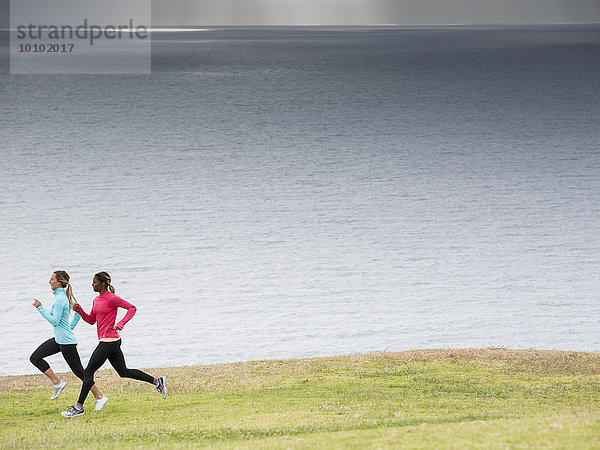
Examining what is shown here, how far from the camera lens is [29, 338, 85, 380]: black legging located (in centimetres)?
1491

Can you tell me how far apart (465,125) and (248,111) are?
21.2m

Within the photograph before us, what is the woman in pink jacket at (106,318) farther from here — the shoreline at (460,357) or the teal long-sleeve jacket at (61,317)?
the shoreline at (460,357)

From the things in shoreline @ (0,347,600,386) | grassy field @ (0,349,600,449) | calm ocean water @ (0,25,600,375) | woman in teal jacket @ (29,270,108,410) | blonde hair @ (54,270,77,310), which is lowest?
calm ocean water @ (0,25,600,375)

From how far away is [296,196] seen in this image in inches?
2282

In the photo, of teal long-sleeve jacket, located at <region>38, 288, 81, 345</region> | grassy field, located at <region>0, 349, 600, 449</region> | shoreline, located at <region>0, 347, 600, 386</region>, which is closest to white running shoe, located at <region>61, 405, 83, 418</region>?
grassy field, located at <region>0, 349, 600, 449</region>

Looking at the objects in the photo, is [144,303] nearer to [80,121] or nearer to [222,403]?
[222,403]

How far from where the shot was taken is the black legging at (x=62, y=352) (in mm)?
14914

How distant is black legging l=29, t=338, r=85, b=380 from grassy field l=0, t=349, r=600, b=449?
1.01 m

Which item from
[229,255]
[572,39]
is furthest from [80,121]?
[572,39]

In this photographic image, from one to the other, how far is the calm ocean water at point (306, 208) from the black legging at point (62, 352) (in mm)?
17572

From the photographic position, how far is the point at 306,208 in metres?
55.8

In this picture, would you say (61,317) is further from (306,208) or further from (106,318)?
(306,208)

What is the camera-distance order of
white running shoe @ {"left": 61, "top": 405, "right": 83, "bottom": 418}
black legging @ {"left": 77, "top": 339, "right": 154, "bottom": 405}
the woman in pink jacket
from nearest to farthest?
the woman in pink jacket < black legging @ {"left": 77, "top": 339, "right": 154, "bottom": 405} < white running shoe @ {"left": 61, "top": 405, "right": 83, "bottom": 418}

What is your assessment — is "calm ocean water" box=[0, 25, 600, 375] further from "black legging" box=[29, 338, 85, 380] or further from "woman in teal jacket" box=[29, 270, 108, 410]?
"woman in teal jacket" box=[29, 270, 108, 410]
